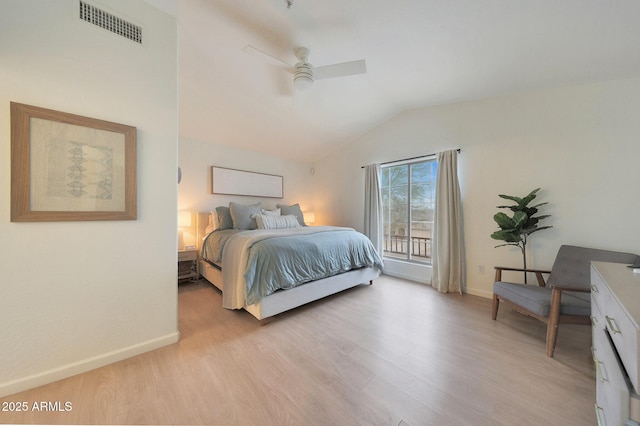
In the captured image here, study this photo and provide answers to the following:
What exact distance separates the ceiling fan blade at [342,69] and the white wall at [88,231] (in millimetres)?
1246

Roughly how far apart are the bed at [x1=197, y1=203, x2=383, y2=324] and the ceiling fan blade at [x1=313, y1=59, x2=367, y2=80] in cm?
170

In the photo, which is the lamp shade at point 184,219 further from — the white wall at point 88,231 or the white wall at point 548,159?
the white wall at point 548,159

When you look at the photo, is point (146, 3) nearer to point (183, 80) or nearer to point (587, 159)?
point (183, 80)

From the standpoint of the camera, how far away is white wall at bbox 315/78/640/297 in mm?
2141

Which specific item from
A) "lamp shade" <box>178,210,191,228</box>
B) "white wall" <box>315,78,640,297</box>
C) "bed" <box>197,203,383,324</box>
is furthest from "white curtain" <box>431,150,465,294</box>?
"lamp shade" <box>178,210,191,228</box>

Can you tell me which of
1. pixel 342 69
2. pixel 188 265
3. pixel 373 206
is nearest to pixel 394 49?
pixel 342 69

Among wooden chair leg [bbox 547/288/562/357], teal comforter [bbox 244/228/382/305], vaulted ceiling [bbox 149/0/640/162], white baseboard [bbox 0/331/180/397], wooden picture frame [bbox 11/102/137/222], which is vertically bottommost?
white baseboard [bbox 0/331/180/397]

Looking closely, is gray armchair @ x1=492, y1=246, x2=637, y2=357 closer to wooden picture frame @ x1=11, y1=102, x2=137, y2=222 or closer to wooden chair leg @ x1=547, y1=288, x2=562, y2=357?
wooden chair leg @ x1=547, y1=288, x2=562, y2=357

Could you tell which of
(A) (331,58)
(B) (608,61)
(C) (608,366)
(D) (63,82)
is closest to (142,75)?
(D) (63,82)

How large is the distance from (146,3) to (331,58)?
1.63 metres

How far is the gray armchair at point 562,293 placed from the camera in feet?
5.58

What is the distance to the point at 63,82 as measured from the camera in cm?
144

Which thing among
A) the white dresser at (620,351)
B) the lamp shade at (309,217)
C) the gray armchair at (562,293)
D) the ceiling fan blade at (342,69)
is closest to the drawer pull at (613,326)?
the white dresser at (620,351)

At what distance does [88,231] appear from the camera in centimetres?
152
